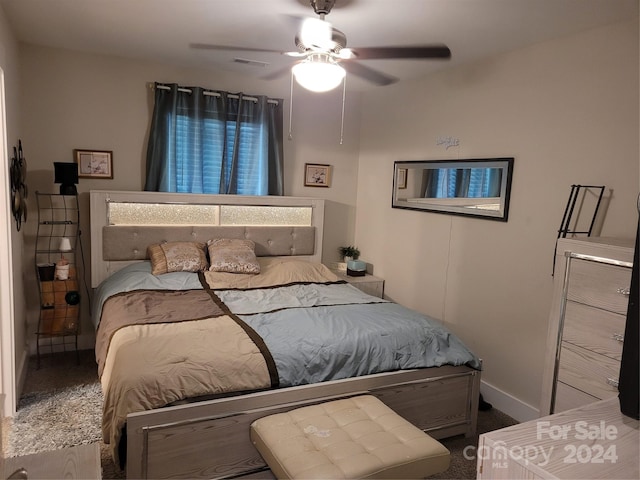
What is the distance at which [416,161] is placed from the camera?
4109 millimetres

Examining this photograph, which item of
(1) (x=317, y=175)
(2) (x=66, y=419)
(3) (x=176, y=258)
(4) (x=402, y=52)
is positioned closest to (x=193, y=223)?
(3) (x=176, y=258)

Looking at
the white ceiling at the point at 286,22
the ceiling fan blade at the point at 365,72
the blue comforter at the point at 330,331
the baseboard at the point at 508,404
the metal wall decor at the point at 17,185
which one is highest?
the white ceiling at the point at 286,22

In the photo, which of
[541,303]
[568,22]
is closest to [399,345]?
[541,303]

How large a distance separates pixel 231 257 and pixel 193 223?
0.64 m

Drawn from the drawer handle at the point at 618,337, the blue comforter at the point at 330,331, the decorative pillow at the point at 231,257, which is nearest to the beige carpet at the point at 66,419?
the blue comforter at the point at 330,331

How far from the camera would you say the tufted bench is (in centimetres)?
177

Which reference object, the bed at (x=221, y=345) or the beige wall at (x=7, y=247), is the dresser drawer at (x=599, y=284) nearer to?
the bed at (x=221, y=345)

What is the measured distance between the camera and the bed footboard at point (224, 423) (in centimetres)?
202

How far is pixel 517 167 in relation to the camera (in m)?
3.20

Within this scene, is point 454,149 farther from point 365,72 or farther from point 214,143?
point 214,143

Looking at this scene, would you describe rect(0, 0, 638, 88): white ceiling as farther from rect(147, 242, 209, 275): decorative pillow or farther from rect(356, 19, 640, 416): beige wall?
rect(147, 242, 209, 275): decorative pillow

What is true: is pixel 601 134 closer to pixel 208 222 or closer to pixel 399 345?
pixel 399 345

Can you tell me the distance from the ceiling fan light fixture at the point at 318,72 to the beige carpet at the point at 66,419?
222 centimetres

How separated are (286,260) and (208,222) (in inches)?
32.1
